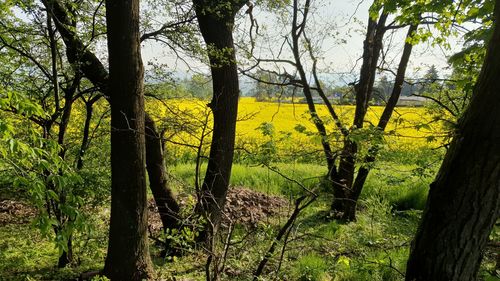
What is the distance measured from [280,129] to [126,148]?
10149 millimetres

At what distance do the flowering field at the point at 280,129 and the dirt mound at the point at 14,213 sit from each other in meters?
3.14

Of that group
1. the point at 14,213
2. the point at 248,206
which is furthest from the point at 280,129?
the point at 14,213

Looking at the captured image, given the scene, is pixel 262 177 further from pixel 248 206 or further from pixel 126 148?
pixel 126 148

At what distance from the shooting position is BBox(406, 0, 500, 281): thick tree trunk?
182 centimetres

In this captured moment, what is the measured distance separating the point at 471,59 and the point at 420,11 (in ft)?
2.44

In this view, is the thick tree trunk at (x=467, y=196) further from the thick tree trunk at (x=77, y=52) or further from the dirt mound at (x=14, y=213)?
the dirt mound at (x=14, y=213)

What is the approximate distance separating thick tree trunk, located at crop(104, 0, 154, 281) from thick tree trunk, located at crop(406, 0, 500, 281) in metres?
2.67

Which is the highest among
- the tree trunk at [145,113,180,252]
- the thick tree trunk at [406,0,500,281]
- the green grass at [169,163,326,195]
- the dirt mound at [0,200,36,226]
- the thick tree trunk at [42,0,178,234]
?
the thick tree trunk at [42,0,178,234]

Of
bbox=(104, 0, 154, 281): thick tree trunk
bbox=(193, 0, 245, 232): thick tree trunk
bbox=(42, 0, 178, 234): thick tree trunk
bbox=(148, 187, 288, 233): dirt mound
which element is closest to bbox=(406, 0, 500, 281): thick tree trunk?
bbox=(104, 0, 154, 281): thick tree trunk

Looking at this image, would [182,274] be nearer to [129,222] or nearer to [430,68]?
[129,222]

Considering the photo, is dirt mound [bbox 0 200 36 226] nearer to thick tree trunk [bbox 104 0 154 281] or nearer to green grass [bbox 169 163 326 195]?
green grass [bbox 169 163 326 195]

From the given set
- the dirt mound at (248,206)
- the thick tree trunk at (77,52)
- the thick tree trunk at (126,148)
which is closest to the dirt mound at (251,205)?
the dirt mound at (248,206)

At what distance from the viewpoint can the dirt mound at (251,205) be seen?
7.92 metres

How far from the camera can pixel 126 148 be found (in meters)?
3.98
